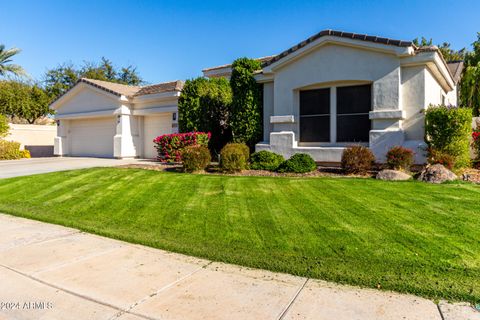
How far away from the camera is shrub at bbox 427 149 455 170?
376 inches

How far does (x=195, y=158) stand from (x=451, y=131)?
769 cm

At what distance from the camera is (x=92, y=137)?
70.6ft

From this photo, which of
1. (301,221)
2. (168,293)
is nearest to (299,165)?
(301,221)

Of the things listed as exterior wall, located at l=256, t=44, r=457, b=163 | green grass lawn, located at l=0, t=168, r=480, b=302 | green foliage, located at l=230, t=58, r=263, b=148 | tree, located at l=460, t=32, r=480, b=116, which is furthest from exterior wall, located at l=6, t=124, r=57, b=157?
tree, located at l=460, t=32, r=480, b=116

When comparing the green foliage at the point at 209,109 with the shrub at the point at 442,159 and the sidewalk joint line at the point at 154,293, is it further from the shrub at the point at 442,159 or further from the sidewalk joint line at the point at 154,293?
the sidewalk joint line at the point at 154,293

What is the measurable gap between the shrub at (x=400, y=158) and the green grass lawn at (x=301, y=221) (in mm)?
1559

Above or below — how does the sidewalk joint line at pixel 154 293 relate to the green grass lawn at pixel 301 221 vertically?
below

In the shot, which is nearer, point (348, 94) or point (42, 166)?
point (348, 94)

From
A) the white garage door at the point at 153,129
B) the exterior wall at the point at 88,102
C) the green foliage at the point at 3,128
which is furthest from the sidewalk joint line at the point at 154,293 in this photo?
the green foliage at the point at 3,128

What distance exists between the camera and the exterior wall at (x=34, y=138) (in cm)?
2536

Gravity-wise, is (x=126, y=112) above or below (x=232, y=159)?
above

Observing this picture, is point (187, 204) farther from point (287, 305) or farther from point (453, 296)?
point (453, 296)

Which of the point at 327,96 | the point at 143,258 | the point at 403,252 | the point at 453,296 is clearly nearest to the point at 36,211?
the point at 143,258

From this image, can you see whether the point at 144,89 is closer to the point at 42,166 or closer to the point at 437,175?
Answer: the point at 42,166
